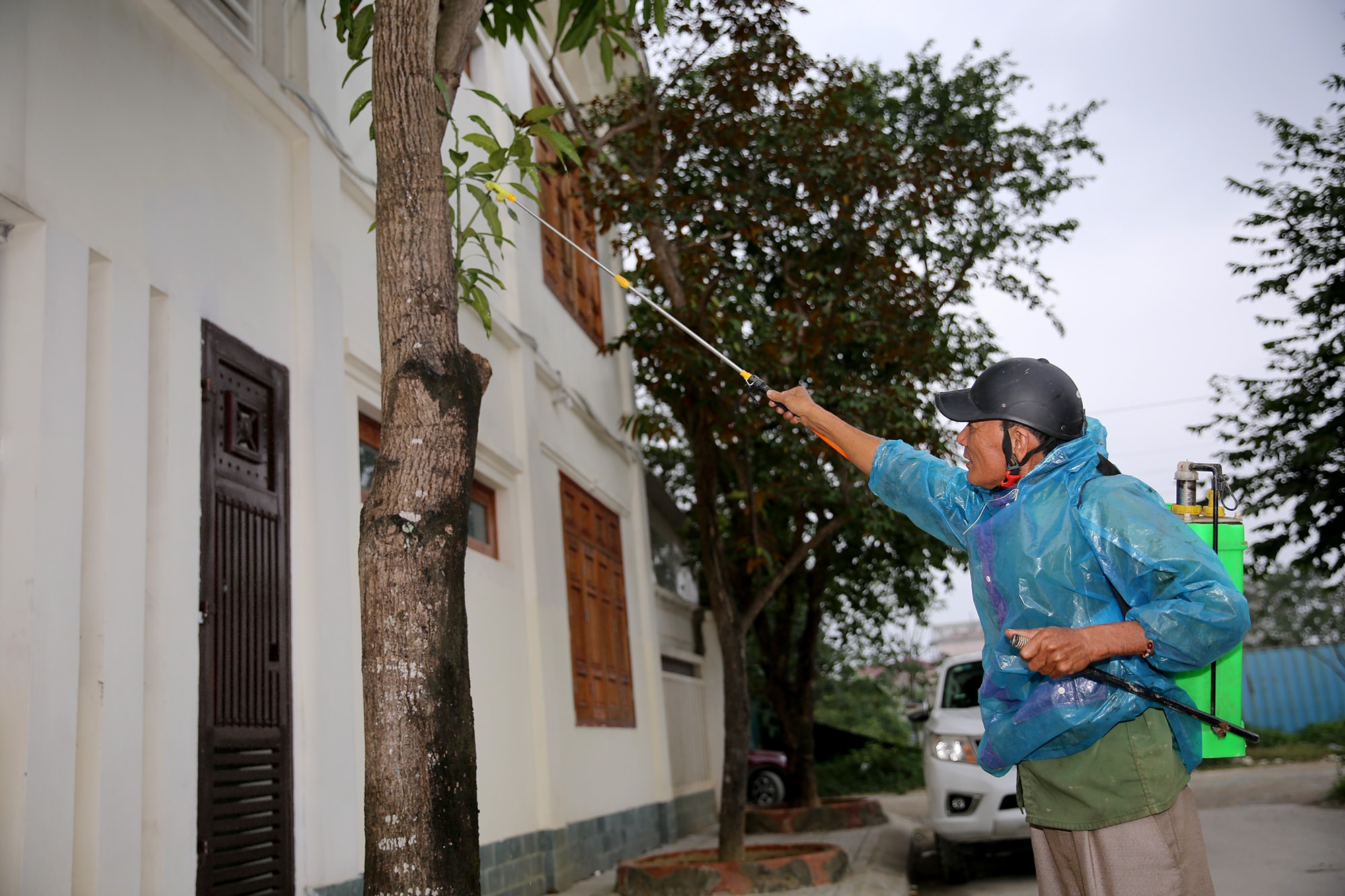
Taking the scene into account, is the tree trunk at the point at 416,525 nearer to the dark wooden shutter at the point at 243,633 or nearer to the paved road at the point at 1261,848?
the dark wooden shutter at the point at 243,633

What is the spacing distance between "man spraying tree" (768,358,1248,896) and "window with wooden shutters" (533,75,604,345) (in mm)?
8112

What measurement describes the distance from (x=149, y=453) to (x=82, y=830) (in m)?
1.38

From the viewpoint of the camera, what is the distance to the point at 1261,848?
9.22 m

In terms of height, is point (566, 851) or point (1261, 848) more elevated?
point (566, 851)

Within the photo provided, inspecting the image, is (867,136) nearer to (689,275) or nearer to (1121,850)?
(689,275)

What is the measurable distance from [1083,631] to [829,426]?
1.16 meters

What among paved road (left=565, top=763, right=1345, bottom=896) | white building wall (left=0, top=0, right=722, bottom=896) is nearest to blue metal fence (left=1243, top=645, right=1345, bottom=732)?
paved road (left=565, top=763, right=1345, bottom=896)

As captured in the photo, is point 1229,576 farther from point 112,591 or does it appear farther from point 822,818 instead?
point 822,818

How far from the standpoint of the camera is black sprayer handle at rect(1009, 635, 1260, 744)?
8.84 ft

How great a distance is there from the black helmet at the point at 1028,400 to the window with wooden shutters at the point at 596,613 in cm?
680

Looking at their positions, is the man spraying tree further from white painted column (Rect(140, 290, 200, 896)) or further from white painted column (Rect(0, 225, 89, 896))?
white painted column (Rect(140, 290, 200, 896))

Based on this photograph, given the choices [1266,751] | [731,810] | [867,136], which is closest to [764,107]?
[867,136]

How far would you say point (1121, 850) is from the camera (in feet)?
8.87

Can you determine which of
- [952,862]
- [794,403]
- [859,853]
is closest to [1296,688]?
[859,853]
